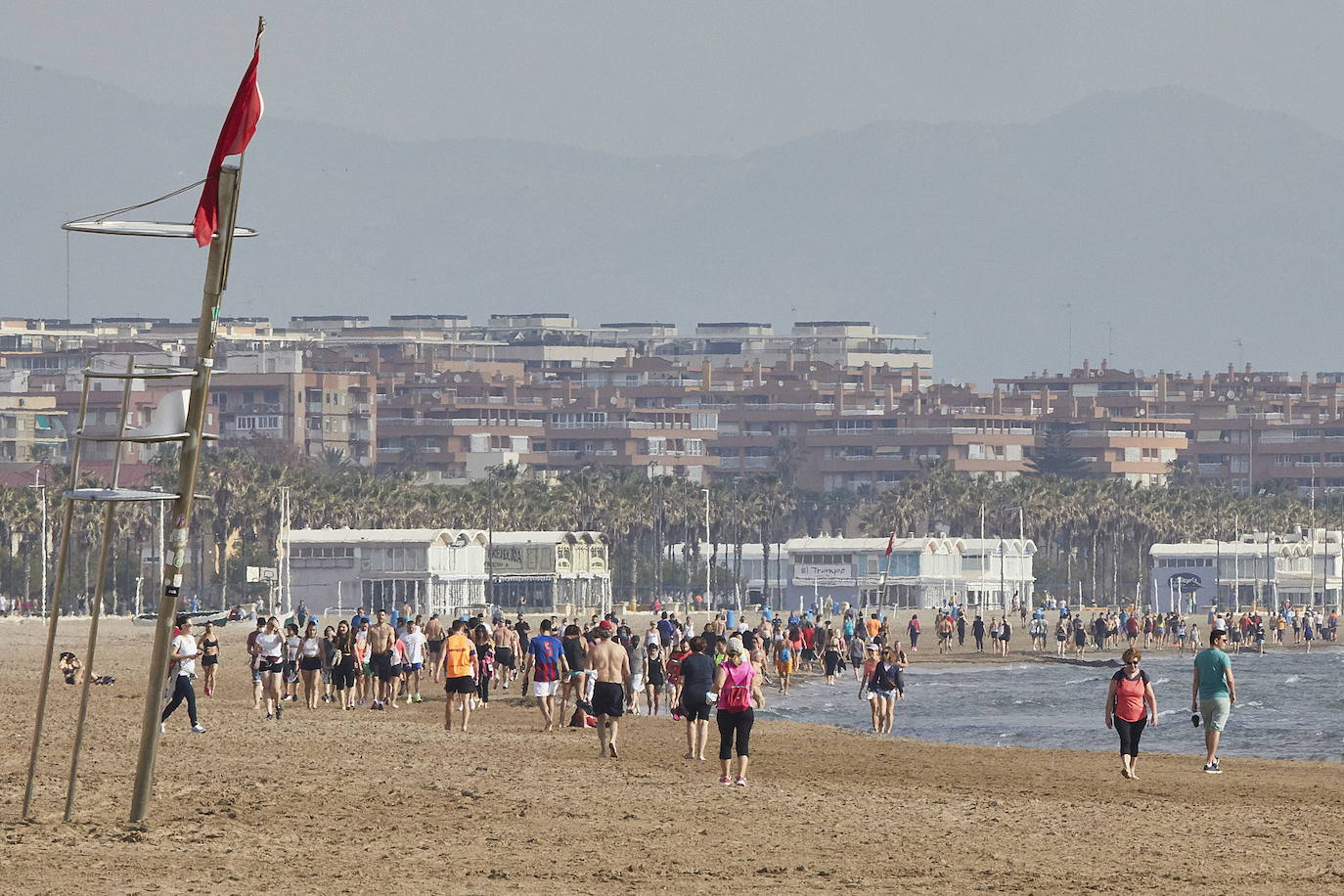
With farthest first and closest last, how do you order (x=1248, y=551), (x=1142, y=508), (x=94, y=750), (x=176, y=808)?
(x=1142, y=508) < (x=1248, y=551) < (x=94, y=750) < (x=176, y=808)

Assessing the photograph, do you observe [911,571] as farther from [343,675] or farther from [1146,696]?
[1146,696]

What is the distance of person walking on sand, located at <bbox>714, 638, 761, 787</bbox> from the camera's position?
60.5 ft

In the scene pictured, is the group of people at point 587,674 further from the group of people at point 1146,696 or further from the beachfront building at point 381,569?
the beachfront building at point 381,569

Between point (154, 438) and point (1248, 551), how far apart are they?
4304 inches

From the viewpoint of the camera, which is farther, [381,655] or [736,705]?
[381,655]

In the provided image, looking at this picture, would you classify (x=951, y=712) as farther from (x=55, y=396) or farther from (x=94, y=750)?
(x=55, y=396)

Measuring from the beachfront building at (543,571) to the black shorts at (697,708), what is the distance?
253ft

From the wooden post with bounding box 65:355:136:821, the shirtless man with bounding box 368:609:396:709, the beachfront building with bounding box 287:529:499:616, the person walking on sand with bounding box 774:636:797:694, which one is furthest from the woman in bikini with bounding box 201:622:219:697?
the beachfront building with bounding box 287:529:499:616

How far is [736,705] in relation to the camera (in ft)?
61.4

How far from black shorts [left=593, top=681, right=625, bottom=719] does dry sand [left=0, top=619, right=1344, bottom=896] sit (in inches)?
22.4

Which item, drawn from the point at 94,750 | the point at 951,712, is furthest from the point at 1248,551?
the point at 94,750

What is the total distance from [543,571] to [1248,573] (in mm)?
39454

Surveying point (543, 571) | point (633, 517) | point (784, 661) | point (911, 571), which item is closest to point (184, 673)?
point (784, 661)

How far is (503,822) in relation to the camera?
52.9 feet
